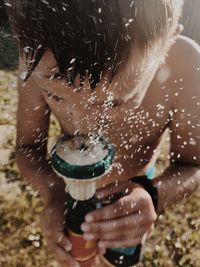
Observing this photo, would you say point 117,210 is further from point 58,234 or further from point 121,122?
point 121,122

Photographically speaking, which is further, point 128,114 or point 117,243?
point 128,114

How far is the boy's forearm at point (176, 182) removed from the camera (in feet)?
6.23

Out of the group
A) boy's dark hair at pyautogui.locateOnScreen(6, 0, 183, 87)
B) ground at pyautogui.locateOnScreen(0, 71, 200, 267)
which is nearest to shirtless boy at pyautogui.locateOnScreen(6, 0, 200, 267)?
boy's dark hair at pyautogui.locateOnScreen(6, 0, 183, 87)

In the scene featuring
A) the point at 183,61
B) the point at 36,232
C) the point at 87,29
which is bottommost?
the point at 36,232

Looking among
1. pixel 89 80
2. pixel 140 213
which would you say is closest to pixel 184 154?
pixel 140 213

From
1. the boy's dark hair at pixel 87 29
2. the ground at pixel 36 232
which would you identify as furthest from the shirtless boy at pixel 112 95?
the ground at pixel 36 232

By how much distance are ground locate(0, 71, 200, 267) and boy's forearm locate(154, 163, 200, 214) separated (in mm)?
620

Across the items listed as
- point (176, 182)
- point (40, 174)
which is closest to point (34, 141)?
point (40, 174)

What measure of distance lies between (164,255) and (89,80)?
4.92ft

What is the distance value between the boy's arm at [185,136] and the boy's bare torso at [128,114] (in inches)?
0.4

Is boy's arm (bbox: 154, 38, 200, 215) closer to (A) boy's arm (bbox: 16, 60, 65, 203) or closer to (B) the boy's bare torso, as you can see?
Answer: (B) the boy's bare torso

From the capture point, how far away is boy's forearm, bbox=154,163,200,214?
1.90 meters

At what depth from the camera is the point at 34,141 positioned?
2.13 meters

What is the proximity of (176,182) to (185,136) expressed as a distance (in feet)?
0.61
